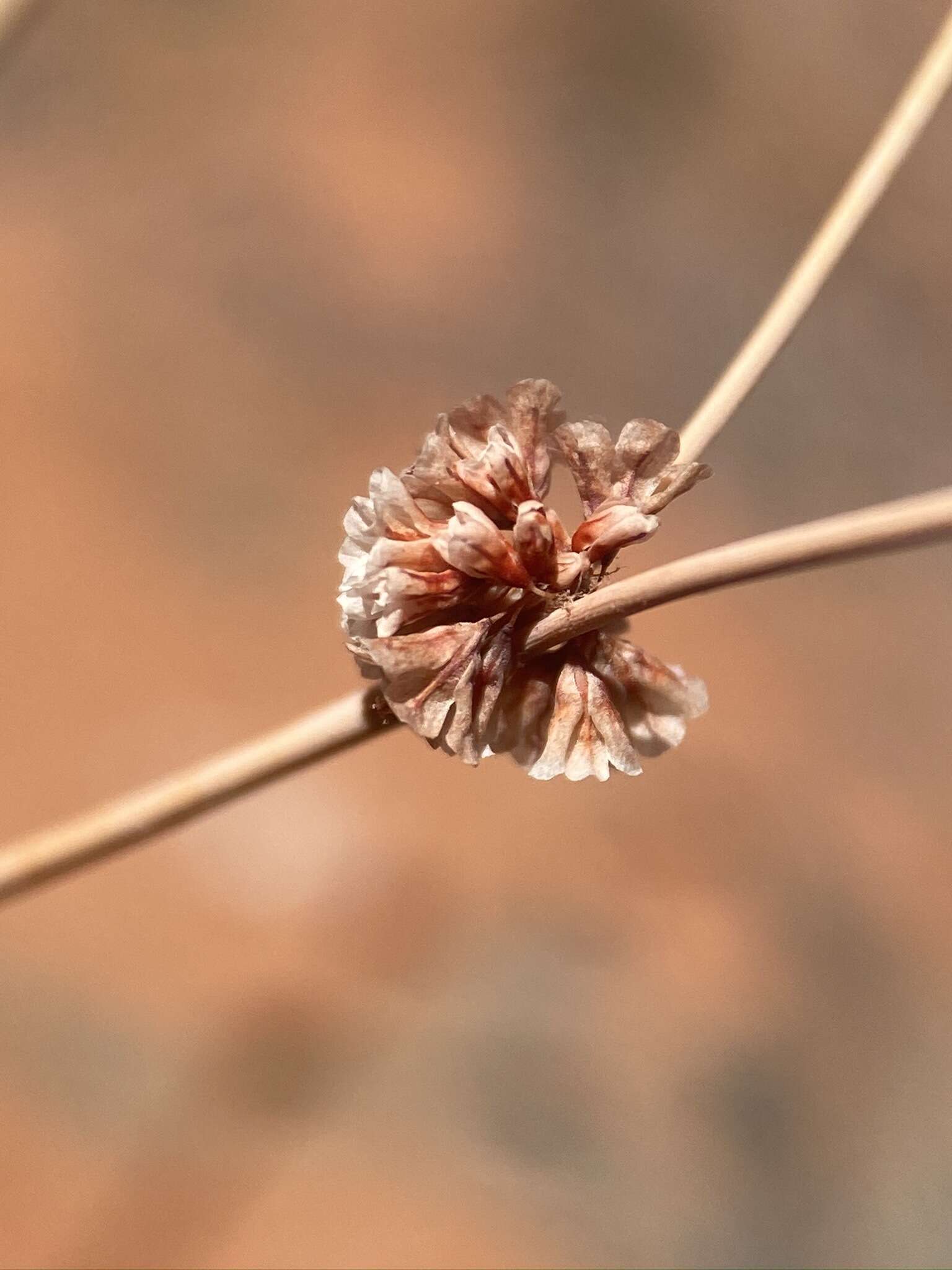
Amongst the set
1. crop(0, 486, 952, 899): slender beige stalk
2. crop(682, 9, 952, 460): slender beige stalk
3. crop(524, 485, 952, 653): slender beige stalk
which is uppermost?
crop(682, 9, 952, 460): slender beige stalk

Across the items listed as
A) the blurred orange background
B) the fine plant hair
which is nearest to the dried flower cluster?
the fine plant hair

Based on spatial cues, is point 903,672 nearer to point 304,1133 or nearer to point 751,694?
point 751,694

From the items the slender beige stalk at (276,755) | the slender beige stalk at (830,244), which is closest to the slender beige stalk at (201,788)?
the slender beige stalk at (276,755)

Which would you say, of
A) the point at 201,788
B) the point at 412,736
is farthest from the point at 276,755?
the point at 412,736

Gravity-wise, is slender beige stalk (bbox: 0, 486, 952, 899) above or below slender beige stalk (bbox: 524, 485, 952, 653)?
above

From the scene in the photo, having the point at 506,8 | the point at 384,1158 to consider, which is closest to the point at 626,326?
the point at 506,8

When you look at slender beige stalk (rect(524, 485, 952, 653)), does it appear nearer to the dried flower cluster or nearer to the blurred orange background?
the dried flower cluster
